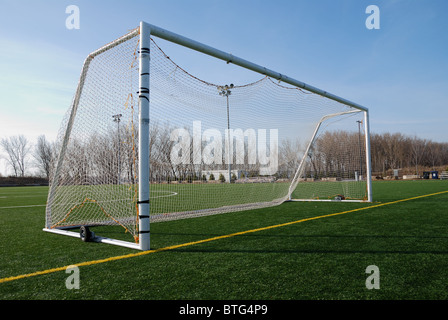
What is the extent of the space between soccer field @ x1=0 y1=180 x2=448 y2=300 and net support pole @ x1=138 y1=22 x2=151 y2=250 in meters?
0.31

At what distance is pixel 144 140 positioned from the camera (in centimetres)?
375

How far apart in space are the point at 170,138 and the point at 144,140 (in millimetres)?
2189

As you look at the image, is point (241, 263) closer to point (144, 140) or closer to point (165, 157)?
point (144, 140)

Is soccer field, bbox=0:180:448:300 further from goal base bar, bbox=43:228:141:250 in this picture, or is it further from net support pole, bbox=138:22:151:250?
net support pole, bbox=138:22:151:250

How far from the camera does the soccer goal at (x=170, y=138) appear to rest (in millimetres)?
4316

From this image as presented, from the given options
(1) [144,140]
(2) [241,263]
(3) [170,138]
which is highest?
(3) [170,138]

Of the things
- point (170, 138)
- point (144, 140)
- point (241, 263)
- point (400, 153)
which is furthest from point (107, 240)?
point (400, 153)

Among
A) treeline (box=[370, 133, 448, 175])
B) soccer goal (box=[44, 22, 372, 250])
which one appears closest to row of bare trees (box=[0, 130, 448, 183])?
soccer goal (box=[44, 22, 372, 250])

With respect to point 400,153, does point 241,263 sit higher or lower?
lower

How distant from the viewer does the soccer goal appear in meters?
4.32

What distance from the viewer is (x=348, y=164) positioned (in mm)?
10633

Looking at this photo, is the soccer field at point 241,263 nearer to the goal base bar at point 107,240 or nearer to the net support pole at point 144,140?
the goal base bar at point 107,240

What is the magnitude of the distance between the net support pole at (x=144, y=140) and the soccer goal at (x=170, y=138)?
1 cm

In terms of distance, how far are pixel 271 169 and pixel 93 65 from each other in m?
5.40
